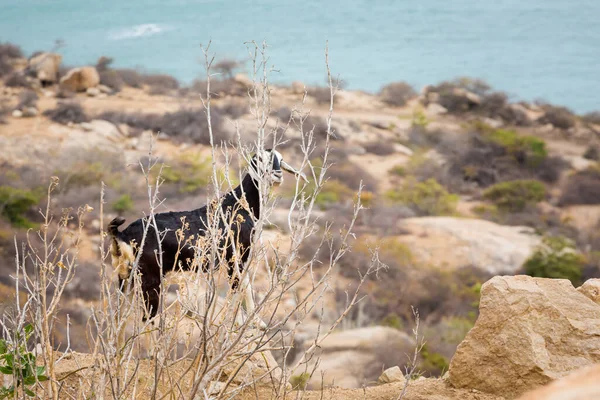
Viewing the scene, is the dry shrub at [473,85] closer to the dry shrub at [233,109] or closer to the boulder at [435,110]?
the boulder at [435,110]

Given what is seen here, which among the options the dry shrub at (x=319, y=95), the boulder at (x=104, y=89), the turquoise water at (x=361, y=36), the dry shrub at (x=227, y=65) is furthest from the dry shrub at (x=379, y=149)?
the boulder at (x=104, y=89)

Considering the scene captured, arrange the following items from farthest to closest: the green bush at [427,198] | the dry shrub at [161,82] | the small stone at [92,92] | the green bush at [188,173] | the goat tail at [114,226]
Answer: the dry shrub at [161,82], the small stone at [92,92], the green bush at [427,198], the green bush at [188,173], the goat tail at [114,226]

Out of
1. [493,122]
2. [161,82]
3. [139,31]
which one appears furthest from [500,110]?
[139,31]

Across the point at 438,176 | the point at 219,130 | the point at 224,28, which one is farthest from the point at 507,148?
the point at 224,28

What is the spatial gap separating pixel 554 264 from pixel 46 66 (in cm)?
2045

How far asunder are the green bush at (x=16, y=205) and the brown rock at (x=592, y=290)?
12.5 m

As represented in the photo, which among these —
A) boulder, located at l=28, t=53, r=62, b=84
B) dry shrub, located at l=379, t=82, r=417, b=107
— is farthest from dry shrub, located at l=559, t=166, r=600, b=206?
boulder, located at l=28, t=53, r=62, b=84

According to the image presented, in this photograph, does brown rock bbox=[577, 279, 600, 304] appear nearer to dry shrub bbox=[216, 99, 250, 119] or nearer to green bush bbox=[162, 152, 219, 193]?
green bush bbox=[162, 152, 219, 193]

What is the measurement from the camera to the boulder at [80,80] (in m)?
25.7

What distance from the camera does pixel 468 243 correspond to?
15.0 meters

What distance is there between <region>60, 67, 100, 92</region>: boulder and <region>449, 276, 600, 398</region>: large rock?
945 inches

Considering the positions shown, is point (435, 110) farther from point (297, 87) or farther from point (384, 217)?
point (384, 217)

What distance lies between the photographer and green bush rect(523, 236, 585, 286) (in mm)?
13852

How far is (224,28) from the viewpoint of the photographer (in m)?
30.5
